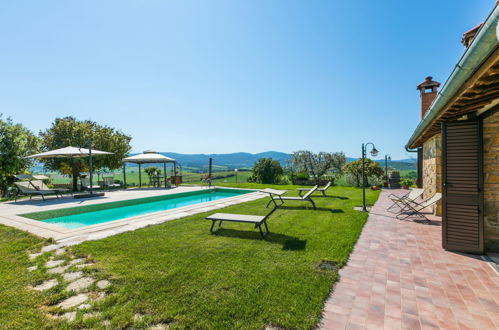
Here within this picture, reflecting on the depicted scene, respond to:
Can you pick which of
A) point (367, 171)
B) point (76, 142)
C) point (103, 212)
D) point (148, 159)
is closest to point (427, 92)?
point (367, 171)

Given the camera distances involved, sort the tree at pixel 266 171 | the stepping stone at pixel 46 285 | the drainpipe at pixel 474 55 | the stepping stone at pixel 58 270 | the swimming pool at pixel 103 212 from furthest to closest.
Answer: the tree at pixel 266 171, the swimming pool at pixel 103 212, the stepping stone at pixel 58 270, the stepping stone at pixel 46 285, the drainpipe at pixel 474 55

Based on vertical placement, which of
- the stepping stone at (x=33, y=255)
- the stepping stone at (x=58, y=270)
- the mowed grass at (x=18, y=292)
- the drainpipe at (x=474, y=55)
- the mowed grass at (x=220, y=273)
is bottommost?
the mowed grass at (x=220, y=273)

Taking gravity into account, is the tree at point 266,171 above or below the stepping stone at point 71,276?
above

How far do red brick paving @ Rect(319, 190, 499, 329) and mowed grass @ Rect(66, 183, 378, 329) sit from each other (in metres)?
0.23

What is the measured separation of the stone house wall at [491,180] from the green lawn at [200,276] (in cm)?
226

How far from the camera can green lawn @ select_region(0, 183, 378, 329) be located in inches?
85.5

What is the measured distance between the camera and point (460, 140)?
13.7 feet

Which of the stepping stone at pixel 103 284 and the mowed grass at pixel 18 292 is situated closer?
the mowed grass at pixel 18 292

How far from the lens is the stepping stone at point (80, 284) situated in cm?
271

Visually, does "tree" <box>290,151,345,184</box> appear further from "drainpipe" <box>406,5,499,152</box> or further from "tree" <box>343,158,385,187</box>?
"drainpipe" <box>406,5,499,152</box>

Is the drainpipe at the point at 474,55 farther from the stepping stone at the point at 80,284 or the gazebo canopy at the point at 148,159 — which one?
the gazebo canopy at the point at 148,159

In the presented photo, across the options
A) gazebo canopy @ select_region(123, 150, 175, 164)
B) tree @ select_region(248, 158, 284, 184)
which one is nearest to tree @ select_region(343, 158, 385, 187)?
tree @ select_region(248, 158, 284, 184)

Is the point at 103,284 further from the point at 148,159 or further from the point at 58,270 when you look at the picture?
the point at 148,159

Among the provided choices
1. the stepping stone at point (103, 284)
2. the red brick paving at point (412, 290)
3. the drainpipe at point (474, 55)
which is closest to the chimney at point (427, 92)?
the red brick paving at point (412, 290)
